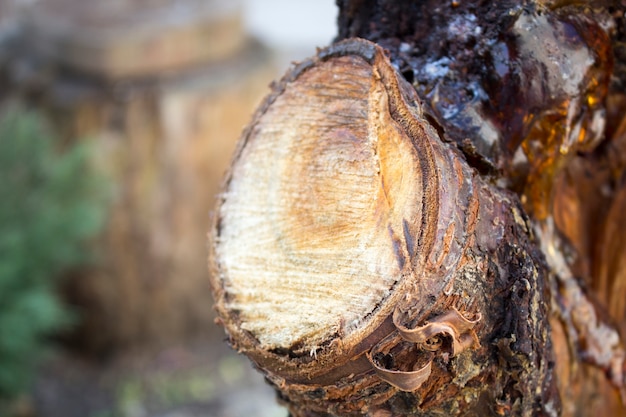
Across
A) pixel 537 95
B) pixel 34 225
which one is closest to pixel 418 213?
pixel 537 95

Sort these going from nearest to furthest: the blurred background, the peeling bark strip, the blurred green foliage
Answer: the peeling bark strip → the blurred green foliage → the blurred background

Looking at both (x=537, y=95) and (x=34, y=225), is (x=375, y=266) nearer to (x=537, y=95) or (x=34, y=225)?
(x=537, y=95)

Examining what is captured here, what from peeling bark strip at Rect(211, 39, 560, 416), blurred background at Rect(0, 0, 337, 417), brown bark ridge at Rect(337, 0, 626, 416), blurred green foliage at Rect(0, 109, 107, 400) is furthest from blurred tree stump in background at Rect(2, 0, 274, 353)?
peeling bark strip at Rect(211, 39, 560, 416)

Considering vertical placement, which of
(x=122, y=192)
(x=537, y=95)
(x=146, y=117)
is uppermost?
(x=146, y=117)

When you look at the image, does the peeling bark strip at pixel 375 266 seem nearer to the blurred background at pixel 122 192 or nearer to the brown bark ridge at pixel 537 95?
the brown bark ridge at pixel 537 95

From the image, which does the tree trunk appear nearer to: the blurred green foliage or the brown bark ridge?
the brown bark ridge

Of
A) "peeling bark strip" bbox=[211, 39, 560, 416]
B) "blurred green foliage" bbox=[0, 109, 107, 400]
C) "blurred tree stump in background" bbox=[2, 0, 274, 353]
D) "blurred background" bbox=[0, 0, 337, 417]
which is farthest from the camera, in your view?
"blurred tree stump in background" bbox=[2, 0, 274, 353]

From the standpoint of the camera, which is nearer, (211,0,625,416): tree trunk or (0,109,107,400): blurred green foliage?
(211,0,625,416): tree trunk
